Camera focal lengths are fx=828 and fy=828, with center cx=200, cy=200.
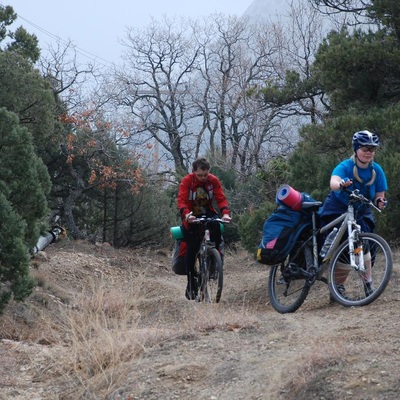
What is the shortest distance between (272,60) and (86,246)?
1771 centimetres

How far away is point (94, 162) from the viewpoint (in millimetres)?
22797

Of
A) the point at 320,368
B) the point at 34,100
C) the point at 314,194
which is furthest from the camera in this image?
the point at 34,100

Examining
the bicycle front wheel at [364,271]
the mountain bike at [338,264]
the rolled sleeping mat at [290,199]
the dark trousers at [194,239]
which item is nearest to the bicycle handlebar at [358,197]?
the mountain bike at [338,264]

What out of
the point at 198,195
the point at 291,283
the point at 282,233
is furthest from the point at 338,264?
the point at 198,195

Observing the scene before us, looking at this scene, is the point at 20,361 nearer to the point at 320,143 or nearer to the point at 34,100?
the point at 320,143

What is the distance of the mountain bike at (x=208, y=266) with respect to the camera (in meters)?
9.07

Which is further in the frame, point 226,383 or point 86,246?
point 86,246

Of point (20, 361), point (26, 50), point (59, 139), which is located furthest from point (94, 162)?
point (20, 361)

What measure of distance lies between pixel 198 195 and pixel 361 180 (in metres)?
2.45

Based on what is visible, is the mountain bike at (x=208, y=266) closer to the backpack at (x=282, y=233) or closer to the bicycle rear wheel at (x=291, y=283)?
the bicycle rear wheel at (x=291, y=283)

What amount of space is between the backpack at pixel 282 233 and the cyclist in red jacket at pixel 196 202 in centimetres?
146

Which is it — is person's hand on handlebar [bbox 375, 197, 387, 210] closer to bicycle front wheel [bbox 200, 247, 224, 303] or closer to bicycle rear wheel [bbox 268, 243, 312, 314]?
bicycle rear wheel [bbox 268, 243, 312, 314]

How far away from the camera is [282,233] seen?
7676 mm

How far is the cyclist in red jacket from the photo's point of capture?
29.9ft
